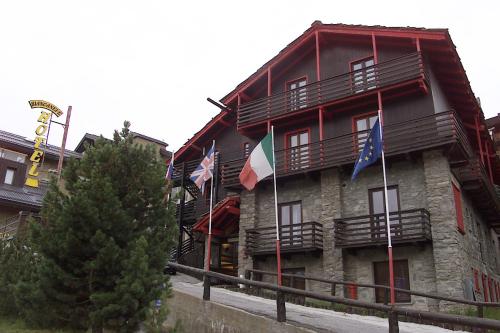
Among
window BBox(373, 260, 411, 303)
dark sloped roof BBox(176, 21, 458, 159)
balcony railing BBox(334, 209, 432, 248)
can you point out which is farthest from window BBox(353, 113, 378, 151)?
window BBox(373, 260, 411, 303)

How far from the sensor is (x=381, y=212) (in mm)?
21500

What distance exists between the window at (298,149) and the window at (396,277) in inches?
237

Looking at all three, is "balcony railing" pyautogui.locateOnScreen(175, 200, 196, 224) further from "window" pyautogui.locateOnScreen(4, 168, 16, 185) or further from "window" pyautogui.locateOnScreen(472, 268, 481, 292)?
"window" pyautogui.locateOnScreen(472, 268, 481, 292)

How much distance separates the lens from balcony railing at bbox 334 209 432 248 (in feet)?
64.1

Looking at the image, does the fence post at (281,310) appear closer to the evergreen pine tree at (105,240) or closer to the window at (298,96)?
the evergreen pine tree at (105,240)

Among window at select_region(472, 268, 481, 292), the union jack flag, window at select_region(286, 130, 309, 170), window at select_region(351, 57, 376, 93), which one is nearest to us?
window at select_region(472, 268, 481, 292)

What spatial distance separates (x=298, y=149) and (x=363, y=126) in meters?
3.61

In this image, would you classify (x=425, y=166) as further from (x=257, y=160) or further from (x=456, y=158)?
(x=257, y=160)

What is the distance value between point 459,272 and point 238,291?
865 centimetres

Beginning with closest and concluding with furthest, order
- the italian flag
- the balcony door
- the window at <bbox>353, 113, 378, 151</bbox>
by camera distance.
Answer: the italian flag < the balcony door < the window at <bbox>353, 113, 378, 151</bbox>

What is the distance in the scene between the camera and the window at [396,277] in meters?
20.0

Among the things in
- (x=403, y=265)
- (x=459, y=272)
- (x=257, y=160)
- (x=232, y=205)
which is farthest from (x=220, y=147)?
(x=459, y=272)

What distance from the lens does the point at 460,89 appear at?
81.4ft

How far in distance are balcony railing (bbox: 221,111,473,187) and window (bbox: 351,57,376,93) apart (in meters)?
2.28
